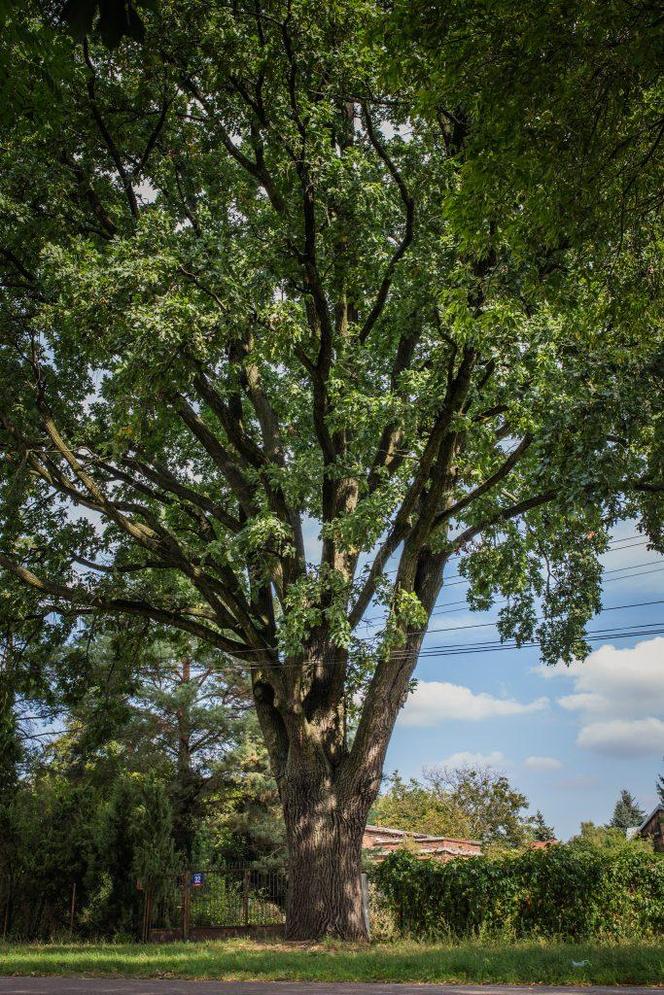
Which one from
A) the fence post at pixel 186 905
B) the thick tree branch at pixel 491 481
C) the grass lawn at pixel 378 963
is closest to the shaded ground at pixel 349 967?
the grass lawn at pixel 378 963

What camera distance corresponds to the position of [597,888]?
1459cm

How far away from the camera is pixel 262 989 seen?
316 inches

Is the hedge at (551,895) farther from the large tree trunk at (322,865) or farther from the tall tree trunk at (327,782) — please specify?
the tall tree trunk at (327,782)

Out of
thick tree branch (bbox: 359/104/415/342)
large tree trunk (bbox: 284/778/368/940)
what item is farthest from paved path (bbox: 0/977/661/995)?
thick tree branch (bbox: 359/104/415/342)

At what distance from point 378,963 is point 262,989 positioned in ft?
6.71

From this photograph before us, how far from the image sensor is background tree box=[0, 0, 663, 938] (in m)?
9.95

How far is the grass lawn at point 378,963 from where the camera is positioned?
8219 mm

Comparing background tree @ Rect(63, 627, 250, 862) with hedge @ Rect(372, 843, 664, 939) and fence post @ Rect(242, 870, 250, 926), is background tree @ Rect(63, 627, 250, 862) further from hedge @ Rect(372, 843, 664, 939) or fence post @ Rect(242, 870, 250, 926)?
hedge @ Rect(372, 843, 664, 939)

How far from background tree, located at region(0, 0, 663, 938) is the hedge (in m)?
2.83

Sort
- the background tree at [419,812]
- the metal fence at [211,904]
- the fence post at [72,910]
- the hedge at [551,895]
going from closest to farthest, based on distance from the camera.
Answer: the hedge at [551,895]
the metal fence at [211,904]
the fence post at [72,910]
the background tree at [419,812]

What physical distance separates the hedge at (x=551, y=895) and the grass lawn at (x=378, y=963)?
81.1 inches

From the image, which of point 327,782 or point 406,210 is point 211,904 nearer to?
point 327,782

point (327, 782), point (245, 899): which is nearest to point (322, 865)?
point (327, 782)

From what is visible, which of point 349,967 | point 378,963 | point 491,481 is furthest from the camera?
point 491,481
